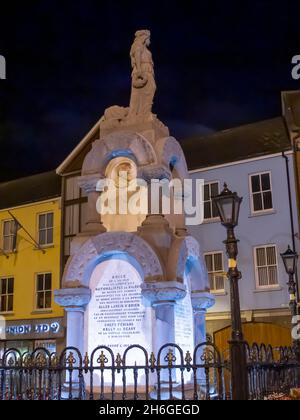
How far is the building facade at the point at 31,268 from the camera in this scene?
30.3 meters

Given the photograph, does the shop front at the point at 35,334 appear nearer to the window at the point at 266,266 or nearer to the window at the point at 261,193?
the window at the point at 266,266

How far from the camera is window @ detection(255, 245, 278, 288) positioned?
2531cm

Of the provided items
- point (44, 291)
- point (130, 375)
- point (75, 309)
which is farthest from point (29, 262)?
point (130, 375)

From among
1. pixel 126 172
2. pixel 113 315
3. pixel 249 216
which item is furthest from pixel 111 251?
pixel 249 216

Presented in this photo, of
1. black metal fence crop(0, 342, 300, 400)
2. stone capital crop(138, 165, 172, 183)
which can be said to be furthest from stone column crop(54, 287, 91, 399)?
stone capital crop(138, 165, 172, 183)

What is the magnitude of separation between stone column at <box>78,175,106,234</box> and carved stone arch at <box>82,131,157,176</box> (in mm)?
150

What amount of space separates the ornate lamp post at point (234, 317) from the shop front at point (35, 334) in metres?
21.9

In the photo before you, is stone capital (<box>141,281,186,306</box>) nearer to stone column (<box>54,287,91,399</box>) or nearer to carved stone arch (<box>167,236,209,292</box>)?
carved stone arch (<box>167,236,209,292</box>)

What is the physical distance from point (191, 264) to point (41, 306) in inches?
807

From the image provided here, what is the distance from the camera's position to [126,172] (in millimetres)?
11859

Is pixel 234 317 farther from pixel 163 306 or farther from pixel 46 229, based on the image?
pixel 46 229
